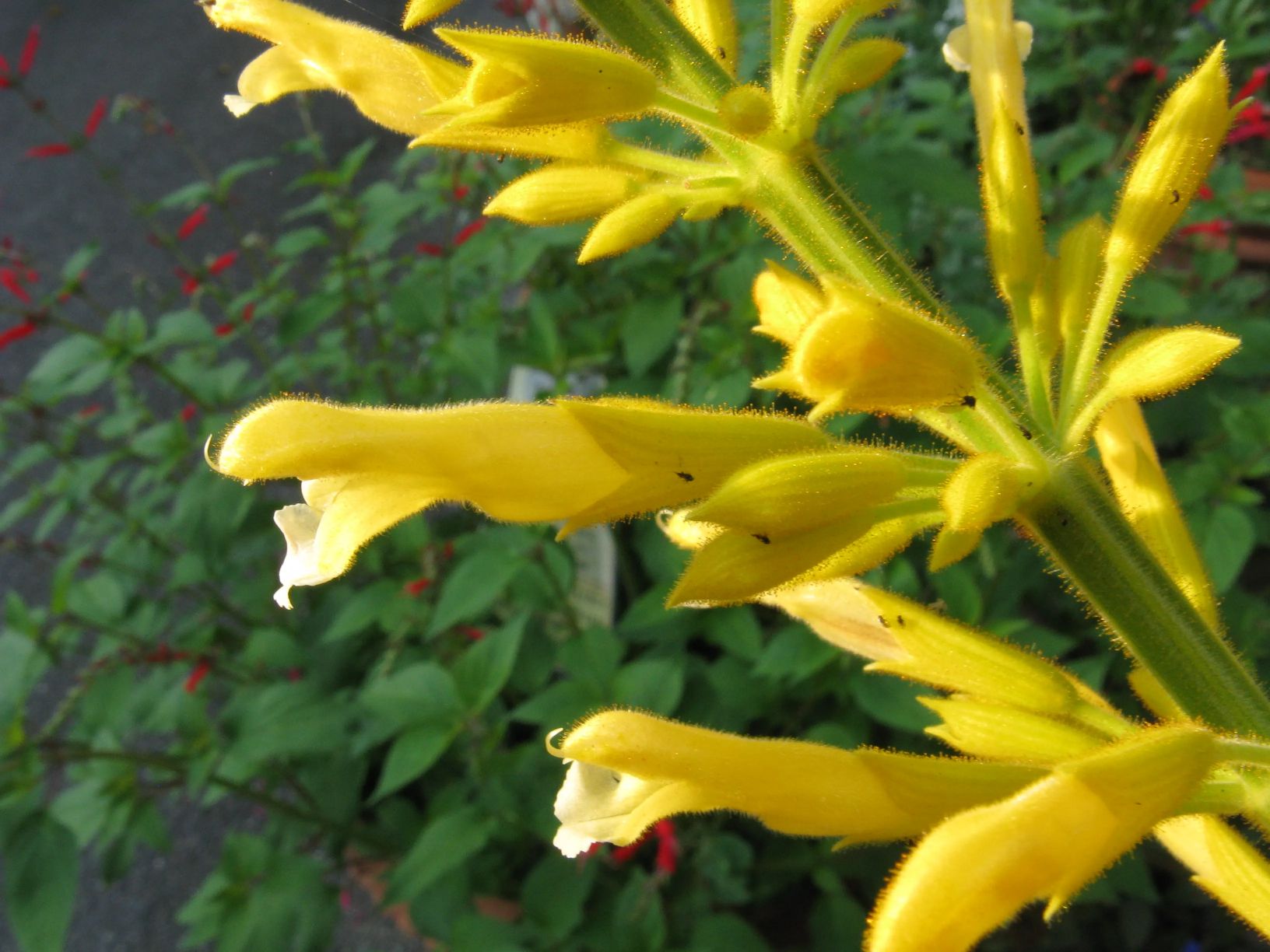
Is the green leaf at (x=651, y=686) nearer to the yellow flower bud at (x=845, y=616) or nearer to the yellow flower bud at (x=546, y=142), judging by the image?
the yellow flower bud at (x=845, y=616)

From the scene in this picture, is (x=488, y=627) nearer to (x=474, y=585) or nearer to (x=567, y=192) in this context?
(x=474, y=585)

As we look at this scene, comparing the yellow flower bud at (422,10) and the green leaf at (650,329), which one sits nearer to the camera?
the yellow flower bud at (422,10)

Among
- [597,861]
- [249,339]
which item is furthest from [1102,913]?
[249,339]

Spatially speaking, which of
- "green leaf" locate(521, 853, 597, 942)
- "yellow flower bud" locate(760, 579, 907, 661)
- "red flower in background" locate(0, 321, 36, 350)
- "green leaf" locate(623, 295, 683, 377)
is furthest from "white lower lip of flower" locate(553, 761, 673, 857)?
"red flower in background" locate(0, 321, 36, 350)

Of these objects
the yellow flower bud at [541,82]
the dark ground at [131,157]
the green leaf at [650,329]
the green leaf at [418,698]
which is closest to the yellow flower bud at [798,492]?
the yellow flower bud at [541,82]

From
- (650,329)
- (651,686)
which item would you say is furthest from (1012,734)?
(650,329)

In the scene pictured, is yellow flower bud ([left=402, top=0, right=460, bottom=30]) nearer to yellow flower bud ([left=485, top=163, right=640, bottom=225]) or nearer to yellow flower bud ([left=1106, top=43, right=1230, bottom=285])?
yellow flower bud ([left=485, top=163, right=640, bottom=225])
